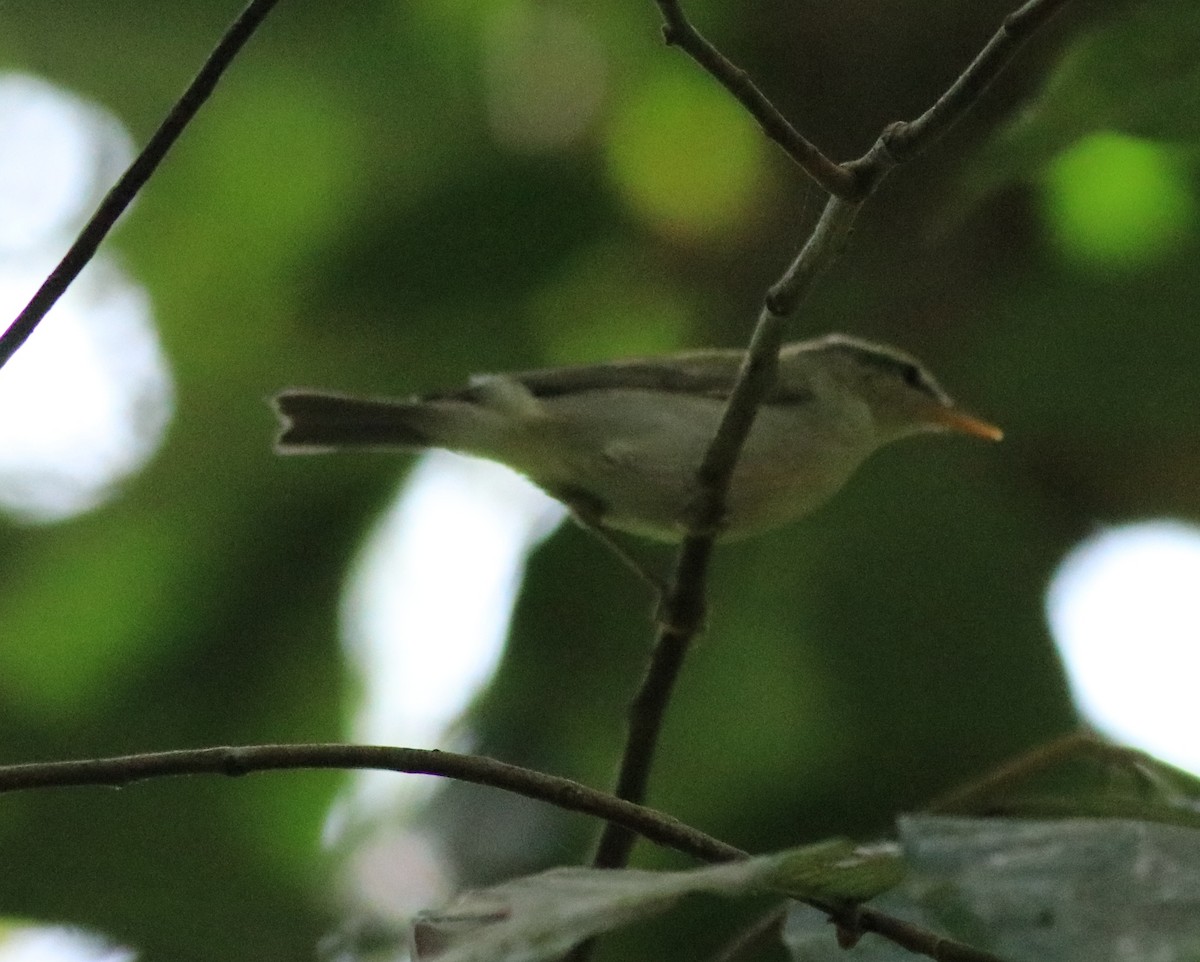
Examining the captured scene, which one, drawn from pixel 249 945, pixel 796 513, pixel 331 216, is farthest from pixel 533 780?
pixel 331 216

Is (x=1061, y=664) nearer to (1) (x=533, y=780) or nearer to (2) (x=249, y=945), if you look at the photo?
(2) (x=249, y=945)

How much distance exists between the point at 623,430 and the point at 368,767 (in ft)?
8.53

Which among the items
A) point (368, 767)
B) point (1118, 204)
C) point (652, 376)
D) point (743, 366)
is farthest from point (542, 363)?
point (368, 767)

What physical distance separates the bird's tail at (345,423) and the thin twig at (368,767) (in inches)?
88.8

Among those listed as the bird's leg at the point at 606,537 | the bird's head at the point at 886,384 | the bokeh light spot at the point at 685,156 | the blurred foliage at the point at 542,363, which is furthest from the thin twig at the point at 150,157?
the bird's head at the point at 886,384

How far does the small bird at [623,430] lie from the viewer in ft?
12.3

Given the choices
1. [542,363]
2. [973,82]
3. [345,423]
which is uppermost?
[542,363]

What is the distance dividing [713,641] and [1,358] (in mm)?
2673

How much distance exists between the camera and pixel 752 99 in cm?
174

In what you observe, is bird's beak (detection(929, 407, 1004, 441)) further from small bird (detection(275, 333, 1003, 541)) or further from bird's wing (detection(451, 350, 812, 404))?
bird's wing (detection(451, 350, 812, 404))

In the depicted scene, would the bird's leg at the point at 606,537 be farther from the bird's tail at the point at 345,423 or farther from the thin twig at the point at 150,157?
the thin twig at the point at 150,157

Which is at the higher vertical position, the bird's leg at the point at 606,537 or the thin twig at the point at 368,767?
the bird's leg at the point at 606,537

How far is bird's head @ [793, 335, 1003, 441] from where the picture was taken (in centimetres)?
434

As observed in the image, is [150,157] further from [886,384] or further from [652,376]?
[886,384]
